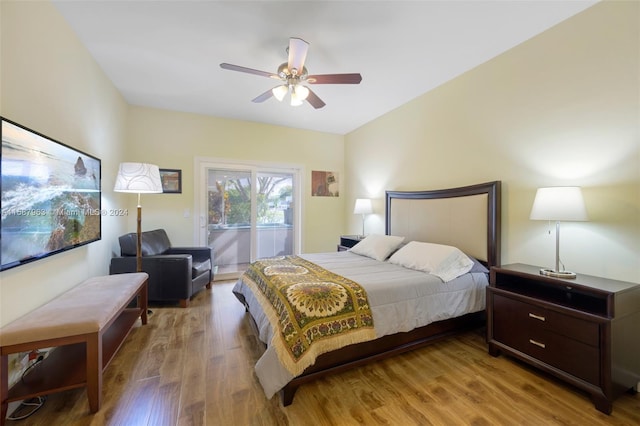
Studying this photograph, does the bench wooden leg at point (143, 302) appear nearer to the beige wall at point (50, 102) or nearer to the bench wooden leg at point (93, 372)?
the beige wall at point (50, 102)

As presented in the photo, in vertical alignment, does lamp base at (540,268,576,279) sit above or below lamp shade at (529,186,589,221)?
below

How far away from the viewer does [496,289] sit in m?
2.11

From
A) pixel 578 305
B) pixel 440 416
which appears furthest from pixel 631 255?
pixel 440 416

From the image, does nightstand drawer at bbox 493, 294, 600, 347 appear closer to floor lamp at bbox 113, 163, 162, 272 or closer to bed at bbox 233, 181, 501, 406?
bed at bbox 233, 181, 501, 406

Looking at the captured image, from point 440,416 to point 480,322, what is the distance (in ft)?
4.45

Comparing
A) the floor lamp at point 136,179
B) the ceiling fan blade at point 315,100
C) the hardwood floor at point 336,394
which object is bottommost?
the hardwood floor at point 336,394

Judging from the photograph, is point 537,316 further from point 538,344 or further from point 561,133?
point 561,133

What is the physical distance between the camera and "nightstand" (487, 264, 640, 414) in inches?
59.8

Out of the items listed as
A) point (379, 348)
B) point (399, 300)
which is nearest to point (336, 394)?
point (379, 348)

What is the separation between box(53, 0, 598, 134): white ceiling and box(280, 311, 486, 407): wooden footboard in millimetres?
2527

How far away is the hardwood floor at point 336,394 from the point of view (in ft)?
4.83

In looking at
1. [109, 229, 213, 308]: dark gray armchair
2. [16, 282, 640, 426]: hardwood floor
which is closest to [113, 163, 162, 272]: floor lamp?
[109, 229, 213, 308]: dark gray armchair

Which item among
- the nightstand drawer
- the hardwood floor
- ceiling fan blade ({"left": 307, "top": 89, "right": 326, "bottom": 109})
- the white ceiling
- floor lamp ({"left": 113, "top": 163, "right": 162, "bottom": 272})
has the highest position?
the white ceiling

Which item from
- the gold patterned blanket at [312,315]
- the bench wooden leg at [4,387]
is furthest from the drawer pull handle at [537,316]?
the bench wooden leg at [4,387]
